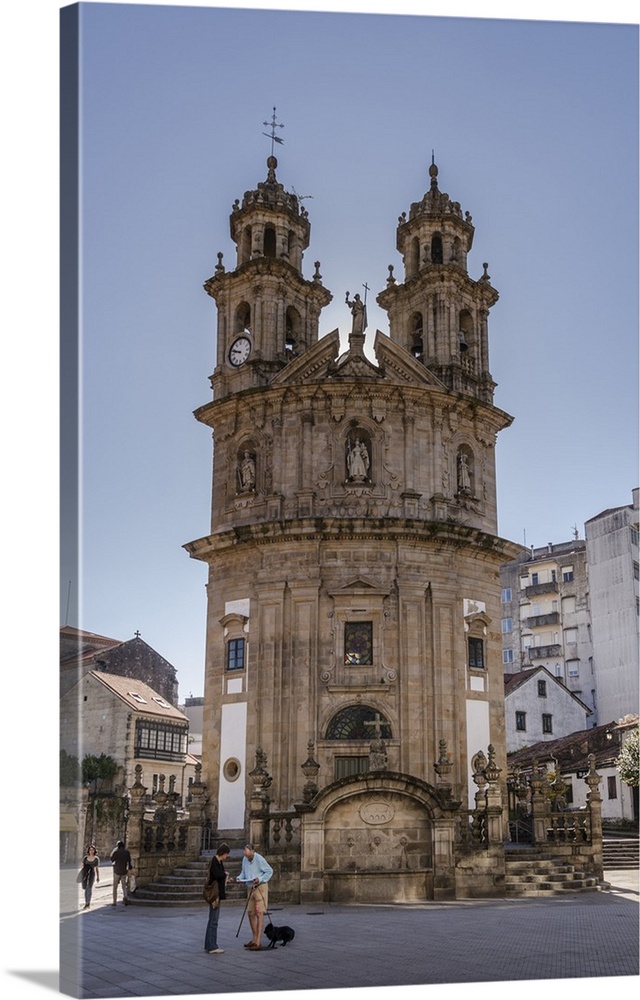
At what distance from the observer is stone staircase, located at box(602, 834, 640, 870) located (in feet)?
99.4

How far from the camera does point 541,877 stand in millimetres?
23875

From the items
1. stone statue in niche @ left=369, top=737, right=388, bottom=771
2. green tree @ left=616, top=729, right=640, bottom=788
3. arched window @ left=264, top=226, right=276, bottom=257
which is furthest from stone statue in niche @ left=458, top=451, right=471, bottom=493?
green tree @ left=616, top=729, right=640, bottom=788

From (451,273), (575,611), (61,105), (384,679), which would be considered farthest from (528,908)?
(575,611)

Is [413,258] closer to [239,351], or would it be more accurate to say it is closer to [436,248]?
[436,248]

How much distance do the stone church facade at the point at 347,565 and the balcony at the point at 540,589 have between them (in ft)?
83.0

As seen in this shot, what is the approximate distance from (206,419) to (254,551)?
16.7 ft

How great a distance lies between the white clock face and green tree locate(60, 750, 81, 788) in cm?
2214

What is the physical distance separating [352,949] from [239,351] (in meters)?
22.1

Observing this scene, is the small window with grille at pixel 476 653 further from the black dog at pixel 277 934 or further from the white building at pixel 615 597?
the black dog at pixel 277 934

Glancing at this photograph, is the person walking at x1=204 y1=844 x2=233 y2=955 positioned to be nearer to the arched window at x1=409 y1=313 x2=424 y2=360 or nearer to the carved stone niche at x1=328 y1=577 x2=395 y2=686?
the carved stone niche at x1=328 y1=577 x2=395 y2=686

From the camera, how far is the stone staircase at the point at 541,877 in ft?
75.5

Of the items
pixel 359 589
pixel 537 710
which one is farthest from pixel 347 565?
pixel 537 710
